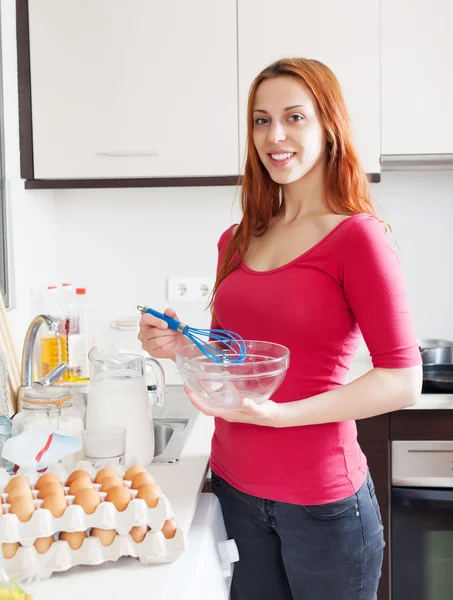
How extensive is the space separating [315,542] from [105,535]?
40cm

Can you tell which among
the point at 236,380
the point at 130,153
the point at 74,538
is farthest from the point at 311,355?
the point at 130,153

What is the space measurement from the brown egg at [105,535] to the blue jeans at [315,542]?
1.10 ft

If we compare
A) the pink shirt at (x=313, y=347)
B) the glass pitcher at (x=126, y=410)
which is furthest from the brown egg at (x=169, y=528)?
the glass pitcher at (x=126, y=410)

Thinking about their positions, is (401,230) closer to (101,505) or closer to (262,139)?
(262,139)

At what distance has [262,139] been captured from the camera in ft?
4.41

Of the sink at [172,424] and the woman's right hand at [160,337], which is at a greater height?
the woman's right hand at [160,337]

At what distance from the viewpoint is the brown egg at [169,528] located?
100 cm

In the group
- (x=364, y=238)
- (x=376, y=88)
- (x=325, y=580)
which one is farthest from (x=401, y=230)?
(x=325, y=580)

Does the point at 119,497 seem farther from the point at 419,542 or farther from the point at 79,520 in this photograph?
the point at 419,542

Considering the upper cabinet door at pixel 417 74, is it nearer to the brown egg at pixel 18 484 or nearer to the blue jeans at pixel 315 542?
the blue jeans at pixel 315 542

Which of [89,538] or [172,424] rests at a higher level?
[89,538]

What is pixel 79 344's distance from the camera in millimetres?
2244

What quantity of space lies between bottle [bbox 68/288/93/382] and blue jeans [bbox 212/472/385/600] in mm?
1030

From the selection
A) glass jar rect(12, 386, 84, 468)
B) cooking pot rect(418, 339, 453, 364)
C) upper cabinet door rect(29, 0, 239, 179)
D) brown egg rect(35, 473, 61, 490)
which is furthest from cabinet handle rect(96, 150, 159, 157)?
brown egg rect(35, 473, 61, 490)
